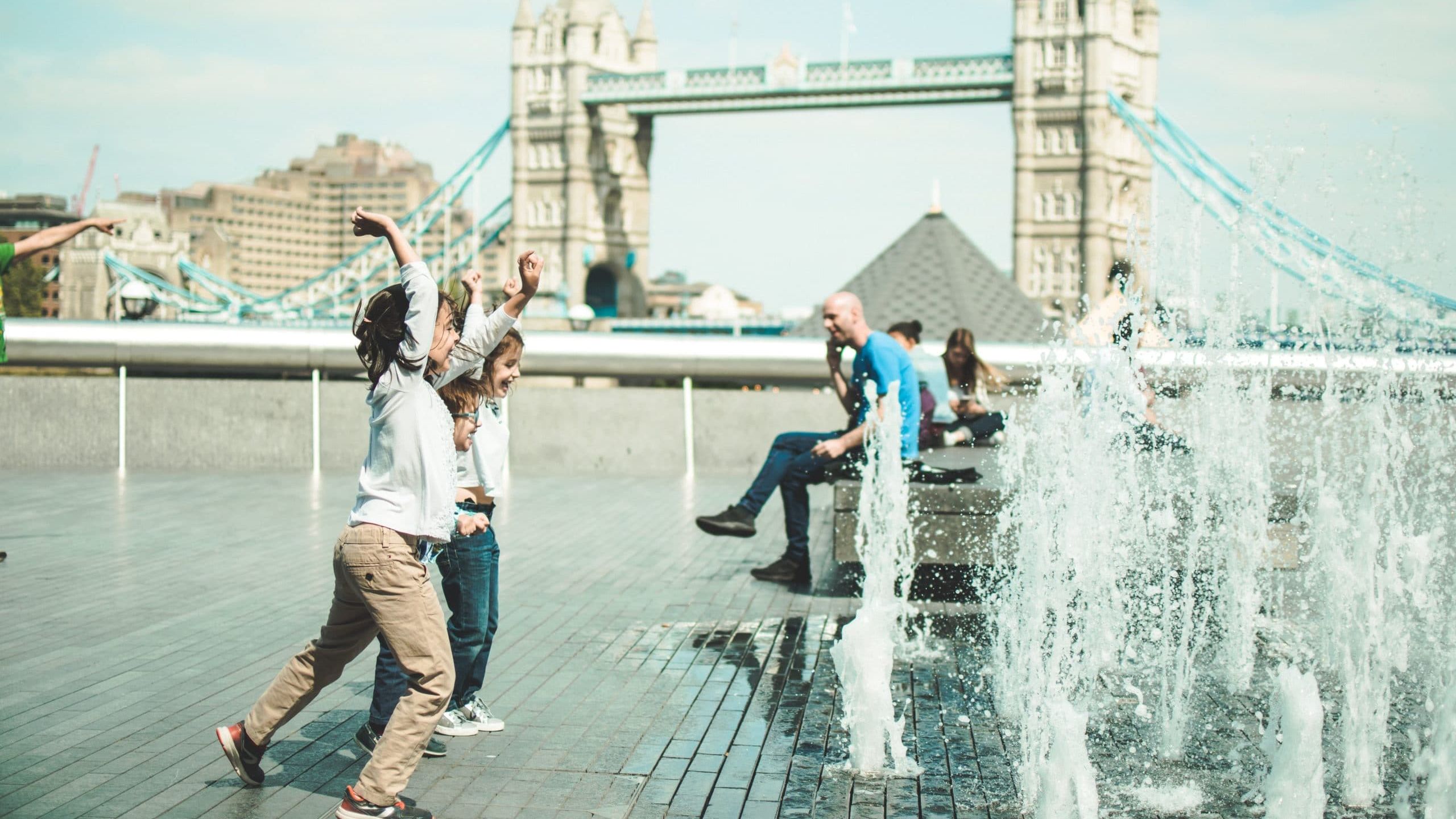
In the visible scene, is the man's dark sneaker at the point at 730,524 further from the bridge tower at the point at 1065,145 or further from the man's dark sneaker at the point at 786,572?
the bridge tower at the point at 1065,145

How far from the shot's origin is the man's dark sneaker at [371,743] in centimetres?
Answer: 390

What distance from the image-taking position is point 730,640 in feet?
17.8

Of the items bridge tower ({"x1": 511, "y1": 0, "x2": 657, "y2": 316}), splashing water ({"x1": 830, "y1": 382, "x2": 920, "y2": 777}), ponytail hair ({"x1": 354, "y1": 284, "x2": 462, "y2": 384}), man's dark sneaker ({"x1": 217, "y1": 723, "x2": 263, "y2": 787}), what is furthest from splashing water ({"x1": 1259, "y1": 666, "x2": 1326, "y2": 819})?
bridge tower ({"x1": 511, "y1": 0, "x2": 657, "y2": 316})

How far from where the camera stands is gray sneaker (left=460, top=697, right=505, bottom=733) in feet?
13.6

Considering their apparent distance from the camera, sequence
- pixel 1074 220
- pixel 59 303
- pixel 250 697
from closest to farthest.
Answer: pixel 250 697
pixel 1074 220
pixel 59 303

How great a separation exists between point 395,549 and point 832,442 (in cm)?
295

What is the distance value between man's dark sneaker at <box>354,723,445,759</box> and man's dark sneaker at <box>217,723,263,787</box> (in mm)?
342

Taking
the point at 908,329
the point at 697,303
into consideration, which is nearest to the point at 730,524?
the point at 908,329

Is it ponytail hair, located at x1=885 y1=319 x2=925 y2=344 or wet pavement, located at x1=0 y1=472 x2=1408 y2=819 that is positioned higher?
ponytail hair, located at x1=885 y1=319 x2=925 y2=344

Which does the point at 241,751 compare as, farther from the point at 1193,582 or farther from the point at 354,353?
the point at 354,353

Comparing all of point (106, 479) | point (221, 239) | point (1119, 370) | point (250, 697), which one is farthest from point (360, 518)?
point (221, 239)

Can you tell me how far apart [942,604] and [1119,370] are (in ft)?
4.04

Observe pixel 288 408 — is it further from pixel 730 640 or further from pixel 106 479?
pixel 730 640

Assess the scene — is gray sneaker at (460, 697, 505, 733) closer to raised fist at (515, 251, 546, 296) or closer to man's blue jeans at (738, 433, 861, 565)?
raised fist at (515, 251, 546, 296)
